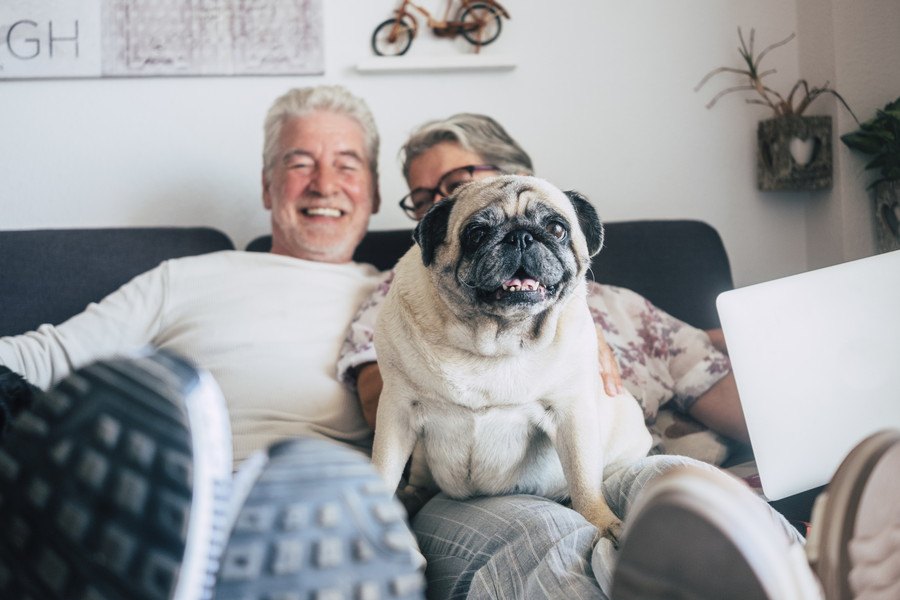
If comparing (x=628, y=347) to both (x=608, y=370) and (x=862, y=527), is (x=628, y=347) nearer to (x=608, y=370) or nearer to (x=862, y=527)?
(x=608, y=370)

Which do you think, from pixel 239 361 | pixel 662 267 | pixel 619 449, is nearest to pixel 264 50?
pixel 239 361

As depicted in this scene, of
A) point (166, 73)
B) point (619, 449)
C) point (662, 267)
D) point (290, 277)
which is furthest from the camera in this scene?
point (166, 73)

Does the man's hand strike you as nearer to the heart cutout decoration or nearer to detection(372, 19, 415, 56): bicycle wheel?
detection(372, 19, 415, 56): bicycle wheel

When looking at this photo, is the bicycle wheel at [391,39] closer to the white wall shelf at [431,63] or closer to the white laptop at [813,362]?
the white wall shelf at [431,63]

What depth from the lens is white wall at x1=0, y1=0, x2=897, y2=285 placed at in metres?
2.18

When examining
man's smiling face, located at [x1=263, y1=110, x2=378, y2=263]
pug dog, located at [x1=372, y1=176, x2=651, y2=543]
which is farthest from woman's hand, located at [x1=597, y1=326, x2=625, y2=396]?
man's smiling face, located at [x1=263, y1=110, x2=378, y2=263]

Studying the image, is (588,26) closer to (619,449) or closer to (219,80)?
(219,80)

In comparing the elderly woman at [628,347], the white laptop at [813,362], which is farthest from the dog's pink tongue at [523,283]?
the elderly woman at [628,347]

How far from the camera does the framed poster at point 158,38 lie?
6.98ft

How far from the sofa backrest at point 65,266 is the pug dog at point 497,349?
2.83ft

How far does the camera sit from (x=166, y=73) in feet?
7.11

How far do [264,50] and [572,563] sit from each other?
181 cm

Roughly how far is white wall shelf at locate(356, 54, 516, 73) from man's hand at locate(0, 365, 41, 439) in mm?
1387

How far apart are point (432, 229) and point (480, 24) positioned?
1.25 meters
